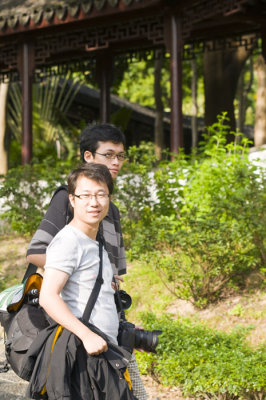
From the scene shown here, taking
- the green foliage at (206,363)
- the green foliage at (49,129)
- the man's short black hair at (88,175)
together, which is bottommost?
the green foliage at (206,363)

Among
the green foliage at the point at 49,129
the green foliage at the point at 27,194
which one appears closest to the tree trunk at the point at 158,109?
the green foliage at the point at 49,129

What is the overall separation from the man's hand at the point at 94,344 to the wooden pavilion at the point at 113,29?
24.2 ft

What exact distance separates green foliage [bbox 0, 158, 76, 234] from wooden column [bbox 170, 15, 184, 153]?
1817mm

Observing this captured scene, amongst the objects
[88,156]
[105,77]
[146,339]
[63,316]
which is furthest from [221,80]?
[63,316]

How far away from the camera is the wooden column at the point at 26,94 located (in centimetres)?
1141

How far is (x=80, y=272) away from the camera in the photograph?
2.55m

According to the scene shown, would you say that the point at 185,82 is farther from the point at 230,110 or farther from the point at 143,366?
the point at 143,366

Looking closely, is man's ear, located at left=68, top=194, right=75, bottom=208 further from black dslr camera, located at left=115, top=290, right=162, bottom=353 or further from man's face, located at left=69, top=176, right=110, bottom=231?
black dslr camera, located at left=115, top=290, right=162, bottom=353

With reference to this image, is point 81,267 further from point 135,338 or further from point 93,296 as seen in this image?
point 135,338

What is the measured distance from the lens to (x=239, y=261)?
607cm

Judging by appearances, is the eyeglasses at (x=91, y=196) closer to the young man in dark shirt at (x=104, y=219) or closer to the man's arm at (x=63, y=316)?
the young man in dark shirt at (x=104, y=219)

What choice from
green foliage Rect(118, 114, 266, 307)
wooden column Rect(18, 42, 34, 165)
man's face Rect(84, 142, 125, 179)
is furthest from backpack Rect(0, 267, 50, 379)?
wooden column Rect(18, 42, 34, 165)

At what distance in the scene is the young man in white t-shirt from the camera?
242 cm

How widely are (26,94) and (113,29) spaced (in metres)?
1.83
